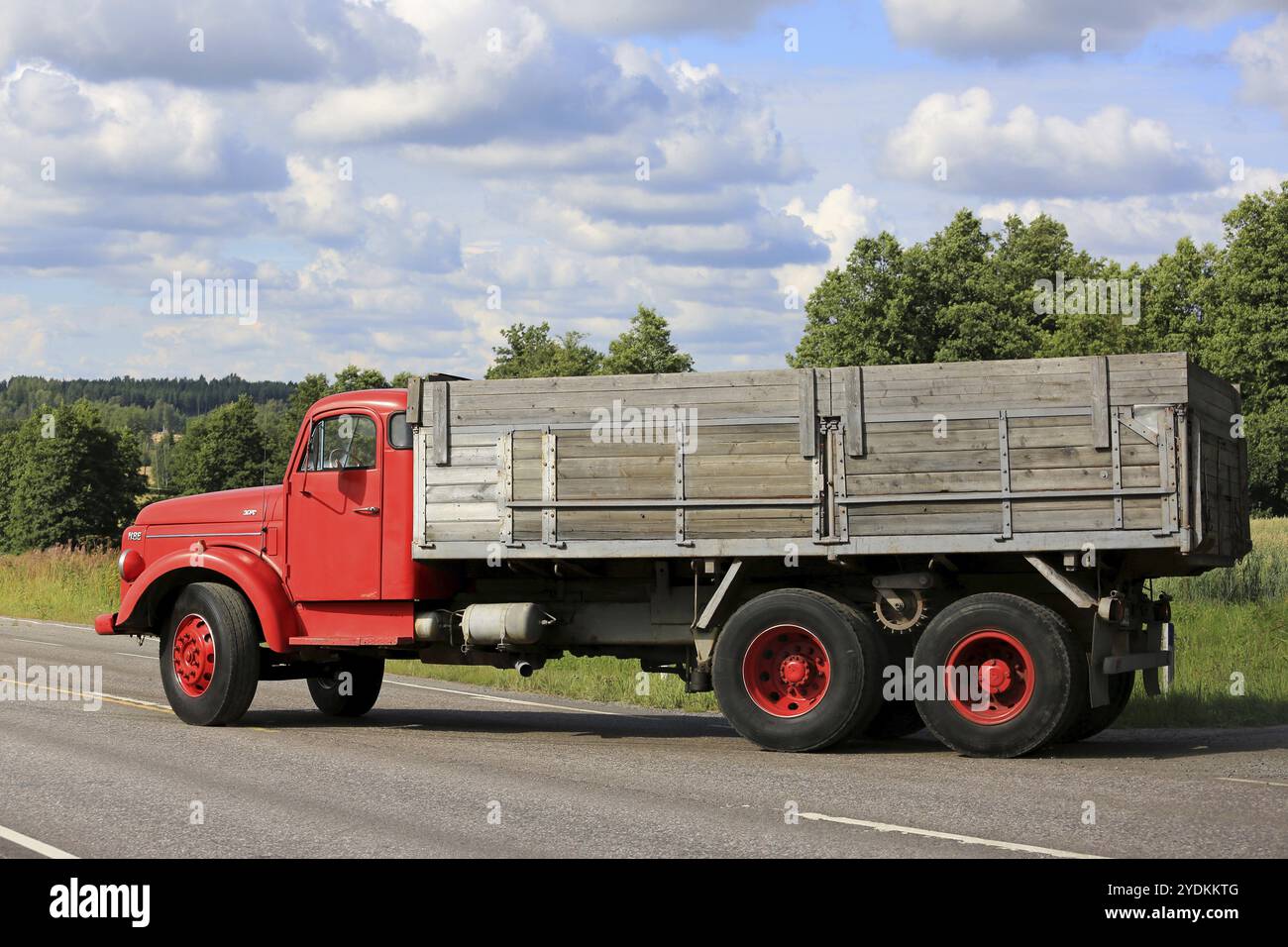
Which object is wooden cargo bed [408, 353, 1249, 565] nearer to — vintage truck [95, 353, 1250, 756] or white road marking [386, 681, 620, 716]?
vintage truck [95, 353, 1250, 756]

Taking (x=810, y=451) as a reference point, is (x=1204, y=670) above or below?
below

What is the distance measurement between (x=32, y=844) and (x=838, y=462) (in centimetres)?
637

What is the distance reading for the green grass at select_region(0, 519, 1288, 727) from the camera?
46.0 feet

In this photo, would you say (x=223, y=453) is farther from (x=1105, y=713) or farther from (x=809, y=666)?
(x=1105, y=713)

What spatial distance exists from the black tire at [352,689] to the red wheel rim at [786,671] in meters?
4.45

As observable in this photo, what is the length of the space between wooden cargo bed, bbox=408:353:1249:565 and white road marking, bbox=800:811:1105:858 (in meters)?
3.29

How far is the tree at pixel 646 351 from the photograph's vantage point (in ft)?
232

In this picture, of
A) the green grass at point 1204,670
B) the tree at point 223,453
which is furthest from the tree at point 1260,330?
the tree at point 223,453

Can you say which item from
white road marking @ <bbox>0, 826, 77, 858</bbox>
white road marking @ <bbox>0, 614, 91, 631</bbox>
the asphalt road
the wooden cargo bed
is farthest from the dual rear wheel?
white road marking @ <bbox>0, 614, 91, 631</bbox>

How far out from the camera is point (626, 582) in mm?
12945

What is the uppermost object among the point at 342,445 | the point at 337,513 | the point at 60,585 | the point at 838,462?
the point at 342,445

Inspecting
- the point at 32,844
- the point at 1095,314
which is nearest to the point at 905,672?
the point at 32,844

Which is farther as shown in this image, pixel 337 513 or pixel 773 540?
pixel 337 513

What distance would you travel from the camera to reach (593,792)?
962 centimetres
